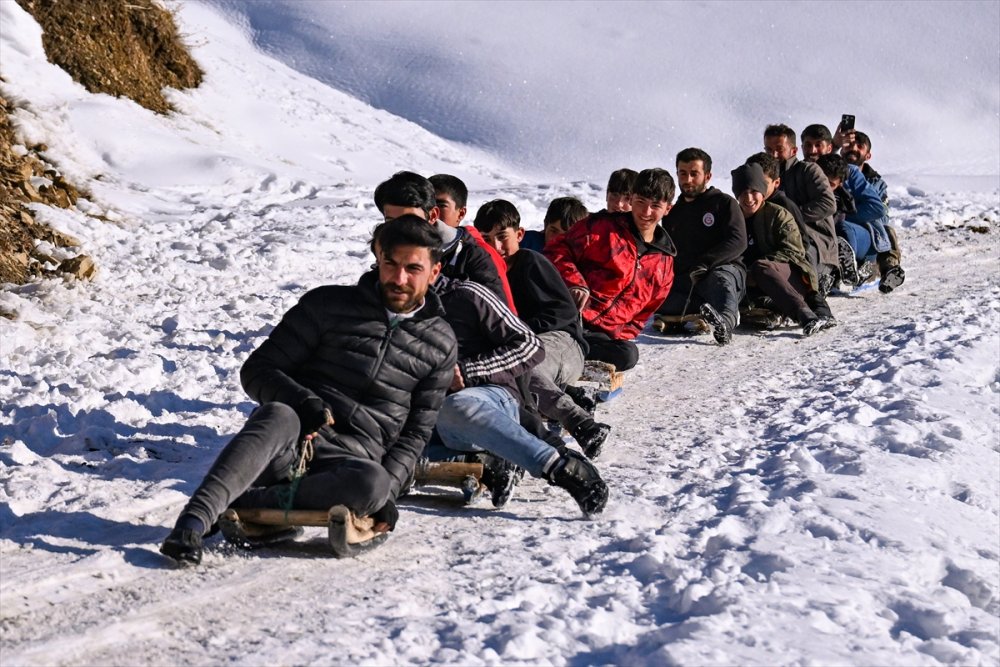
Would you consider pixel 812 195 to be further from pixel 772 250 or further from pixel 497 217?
pixel 497 217

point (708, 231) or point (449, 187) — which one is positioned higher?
point (708, 231)

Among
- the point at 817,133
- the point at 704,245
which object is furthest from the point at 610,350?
the point at 817,133

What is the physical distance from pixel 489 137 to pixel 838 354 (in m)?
14.7

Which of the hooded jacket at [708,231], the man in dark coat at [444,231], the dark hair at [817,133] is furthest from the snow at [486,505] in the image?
the dark hair at [817,133]

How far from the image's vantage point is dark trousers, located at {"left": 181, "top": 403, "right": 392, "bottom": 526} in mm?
4254

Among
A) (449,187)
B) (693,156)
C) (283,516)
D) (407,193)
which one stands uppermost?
(693,156)

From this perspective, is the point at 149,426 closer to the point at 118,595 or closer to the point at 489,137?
the point at 118,595

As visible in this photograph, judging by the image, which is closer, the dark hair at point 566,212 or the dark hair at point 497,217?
the dark hair at point 497,217

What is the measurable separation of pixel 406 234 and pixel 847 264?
7210mm

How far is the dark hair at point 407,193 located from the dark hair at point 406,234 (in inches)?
32.5

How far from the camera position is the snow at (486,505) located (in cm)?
375

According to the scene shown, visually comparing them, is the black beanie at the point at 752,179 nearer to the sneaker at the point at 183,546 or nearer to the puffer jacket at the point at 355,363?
the puffer jacket at the point at 355,363

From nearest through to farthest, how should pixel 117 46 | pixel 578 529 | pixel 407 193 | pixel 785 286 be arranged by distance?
pixel 578 529, pixel 407 193, pixel 785 286, pixel 117 46

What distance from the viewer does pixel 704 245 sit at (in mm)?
9406
